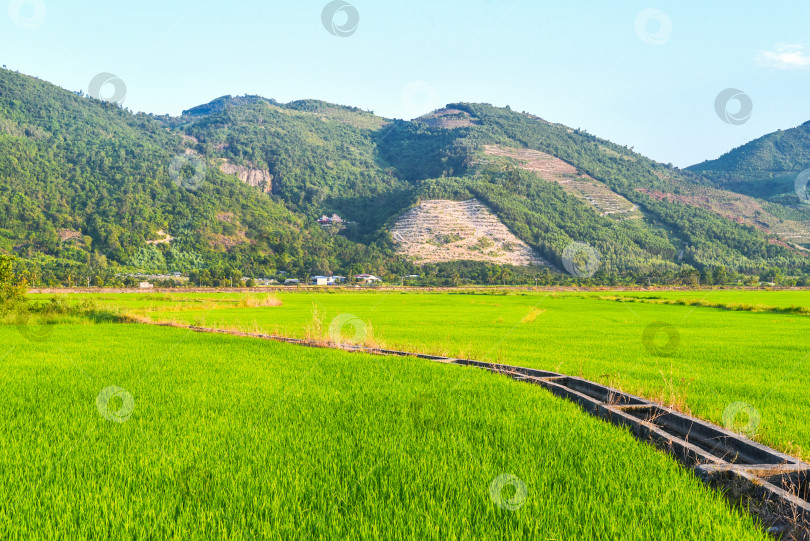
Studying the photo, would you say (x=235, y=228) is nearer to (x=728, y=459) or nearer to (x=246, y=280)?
(x=246, y=280)

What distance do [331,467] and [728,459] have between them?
441 centimetres

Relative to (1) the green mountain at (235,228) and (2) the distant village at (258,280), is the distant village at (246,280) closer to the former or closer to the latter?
(2) the distant village at (258,280)

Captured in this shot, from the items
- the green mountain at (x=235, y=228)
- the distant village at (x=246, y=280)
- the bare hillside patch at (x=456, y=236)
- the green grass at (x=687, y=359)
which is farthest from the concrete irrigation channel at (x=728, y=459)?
the bare hillside patch at (x=456, y=236)

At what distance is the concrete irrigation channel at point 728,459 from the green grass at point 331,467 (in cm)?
27

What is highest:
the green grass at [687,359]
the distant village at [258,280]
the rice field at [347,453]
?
the rice field at [347,453]

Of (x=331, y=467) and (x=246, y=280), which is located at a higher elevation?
(x=331, y=467)

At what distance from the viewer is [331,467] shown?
5.10 m

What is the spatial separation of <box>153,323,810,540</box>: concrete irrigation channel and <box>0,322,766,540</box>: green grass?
0.89 ft

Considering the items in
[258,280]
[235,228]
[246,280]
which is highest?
[235,228]

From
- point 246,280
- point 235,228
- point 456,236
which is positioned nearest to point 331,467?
point 246,280

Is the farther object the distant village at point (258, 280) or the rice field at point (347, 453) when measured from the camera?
the distant village at point (258, 280)

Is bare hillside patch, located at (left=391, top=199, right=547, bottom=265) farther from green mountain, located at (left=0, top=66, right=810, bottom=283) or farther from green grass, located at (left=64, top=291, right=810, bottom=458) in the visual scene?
green grass, located at (left=64, top=291, right=810, bottom=458)

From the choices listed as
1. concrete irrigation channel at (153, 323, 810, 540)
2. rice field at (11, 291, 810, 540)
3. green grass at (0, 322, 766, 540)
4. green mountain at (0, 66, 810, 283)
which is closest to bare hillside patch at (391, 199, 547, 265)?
green mountain at (0, 66, 810, 283)

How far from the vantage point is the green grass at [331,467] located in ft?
12.6
